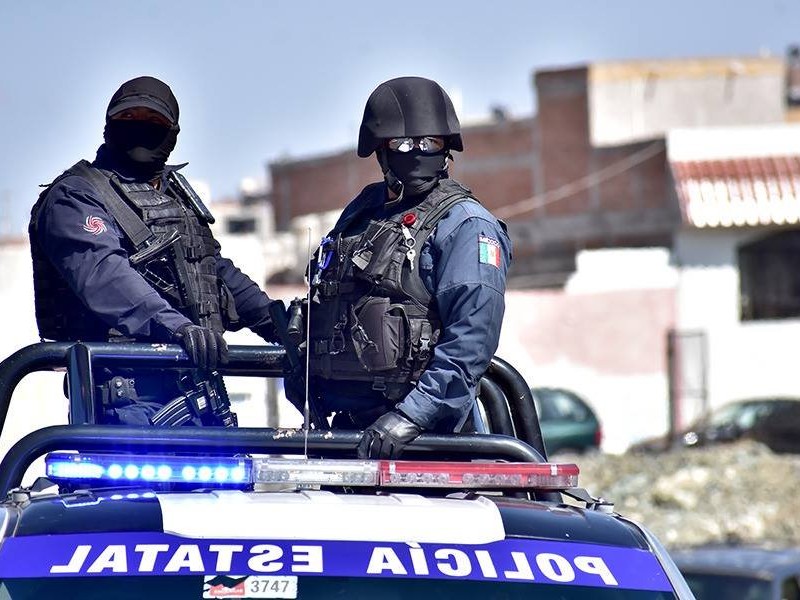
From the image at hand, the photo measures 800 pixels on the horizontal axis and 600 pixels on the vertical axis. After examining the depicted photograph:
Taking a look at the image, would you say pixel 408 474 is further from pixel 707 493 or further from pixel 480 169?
pixel 480 169

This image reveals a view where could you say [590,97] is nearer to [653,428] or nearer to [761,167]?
[761,167]

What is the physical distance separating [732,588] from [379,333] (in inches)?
268

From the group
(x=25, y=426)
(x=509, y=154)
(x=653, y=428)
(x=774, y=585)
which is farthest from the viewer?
(x=509, y=154)

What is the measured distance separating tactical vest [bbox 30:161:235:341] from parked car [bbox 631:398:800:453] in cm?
2224

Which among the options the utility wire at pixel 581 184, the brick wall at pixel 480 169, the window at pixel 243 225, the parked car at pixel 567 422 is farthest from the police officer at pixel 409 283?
the window at pixel 243 225

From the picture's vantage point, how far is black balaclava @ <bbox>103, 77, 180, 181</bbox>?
521 cm

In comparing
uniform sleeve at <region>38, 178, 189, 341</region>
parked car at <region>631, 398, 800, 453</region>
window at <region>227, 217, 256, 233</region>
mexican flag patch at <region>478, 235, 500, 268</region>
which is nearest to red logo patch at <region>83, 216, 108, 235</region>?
uniform sleeve at <region>38, 178, 189, 341</region>

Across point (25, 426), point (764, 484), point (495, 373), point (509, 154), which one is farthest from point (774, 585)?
point (509, 154)

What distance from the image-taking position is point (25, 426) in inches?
356

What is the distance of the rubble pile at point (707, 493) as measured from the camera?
1881 cm

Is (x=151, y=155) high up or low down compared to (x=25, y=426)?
up

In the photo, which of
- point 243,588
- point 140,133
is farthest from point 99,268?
point 243,588

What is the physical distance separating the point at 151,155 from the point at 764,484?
16.1 m

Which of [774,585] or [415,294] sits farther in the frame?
[774,585]
